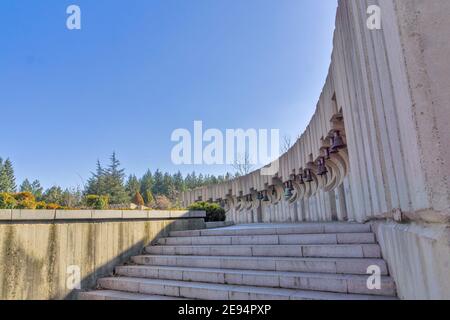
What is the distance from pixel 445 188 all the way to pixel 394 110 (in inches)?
36.6

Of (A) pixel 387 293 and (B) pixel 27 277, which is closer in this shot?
(A) pixel 387 293

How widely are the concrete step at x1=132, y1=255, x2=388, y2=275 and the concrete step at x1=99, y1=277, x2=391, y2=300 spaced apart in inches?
19.1

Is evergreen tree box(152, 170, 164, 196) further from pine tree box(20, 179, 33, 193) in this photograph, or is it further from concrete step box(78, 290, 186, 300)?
concrete step box(78, 290, 186, 300)

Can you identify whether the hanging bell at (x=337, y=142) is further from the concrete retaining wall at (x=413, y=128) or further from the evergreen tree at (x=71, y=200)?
the evergreen tree at (x=71, y=200)

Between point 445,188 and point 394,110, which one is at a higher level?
point 394,110

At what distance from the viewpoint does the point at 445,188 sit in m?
1.35

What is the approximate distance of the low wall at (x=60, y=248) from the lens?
4.55 metres

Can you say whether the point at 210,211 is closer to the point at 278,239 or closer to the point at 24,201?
the point at 278,239

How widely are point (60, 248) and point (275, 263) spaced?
386cm

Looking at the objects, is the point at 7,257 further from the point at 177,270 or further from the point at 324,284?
the point at 324,284

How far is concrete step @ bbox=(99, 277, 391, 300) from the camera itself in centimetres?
322

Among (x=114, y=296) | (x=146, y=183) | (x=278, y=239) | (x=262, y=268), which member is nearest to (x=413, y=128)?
(x=262, y=268)
